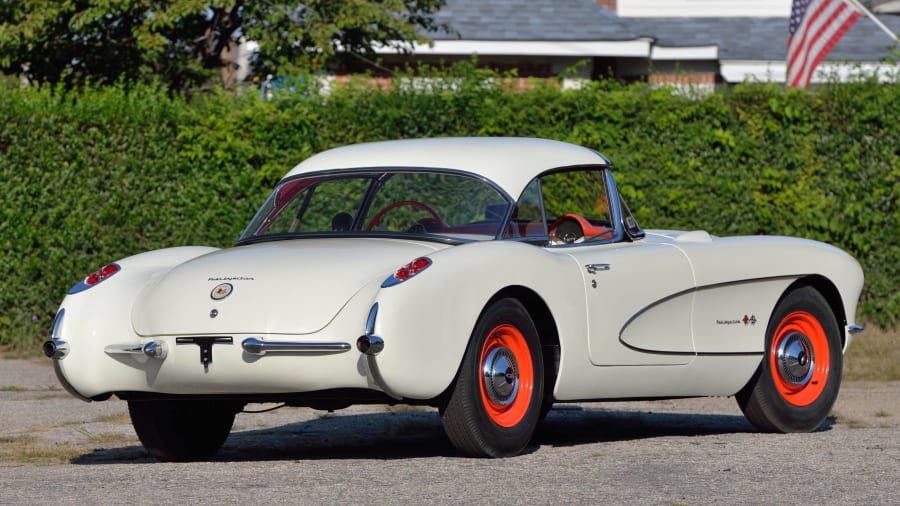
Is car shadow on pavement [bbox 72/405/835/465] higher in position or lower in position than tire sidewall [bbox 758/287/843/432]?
lower

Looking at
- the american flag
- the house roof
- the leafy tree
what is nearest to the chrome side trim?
the leafy tree

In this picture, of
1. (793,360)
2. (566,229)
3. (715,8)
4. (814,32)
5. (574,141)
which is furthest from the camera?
(715,8)

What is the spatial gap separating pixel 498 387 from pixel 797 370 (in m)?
2.41

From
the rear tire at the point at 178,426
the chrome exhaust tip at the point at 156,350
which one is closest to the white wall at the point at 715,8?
the rear tire at the point at 178,426

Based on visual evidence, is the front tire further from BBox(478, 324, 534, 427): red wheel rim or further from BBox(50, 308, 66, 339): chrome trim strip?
BBox(50, 308, 66, 339): chrome trim strip

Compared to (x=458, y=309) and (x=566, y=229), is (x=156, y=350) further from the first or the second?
(x=566, y=229)

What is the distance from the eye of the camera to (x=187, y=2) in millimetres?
16047

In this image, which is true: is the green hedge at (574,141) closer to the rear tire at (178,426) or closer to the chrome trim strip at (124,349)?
the rear tire at (178,426)

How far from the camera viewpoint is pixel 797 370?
340 inches

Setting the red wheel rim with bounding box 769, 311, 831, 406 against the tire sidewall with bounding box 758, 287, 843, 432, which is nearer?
the tire sidewall with bounding box 758, 287, 843, 432

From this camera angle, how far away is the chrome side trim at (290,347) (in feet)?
21.3

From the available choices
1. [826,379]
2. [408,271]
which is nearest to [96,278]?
[408,271]

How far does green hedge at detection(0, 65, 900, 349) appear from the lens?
13781 millimetres

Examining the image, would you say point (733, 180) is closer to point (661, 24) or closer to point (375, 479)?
point (375, 479)
